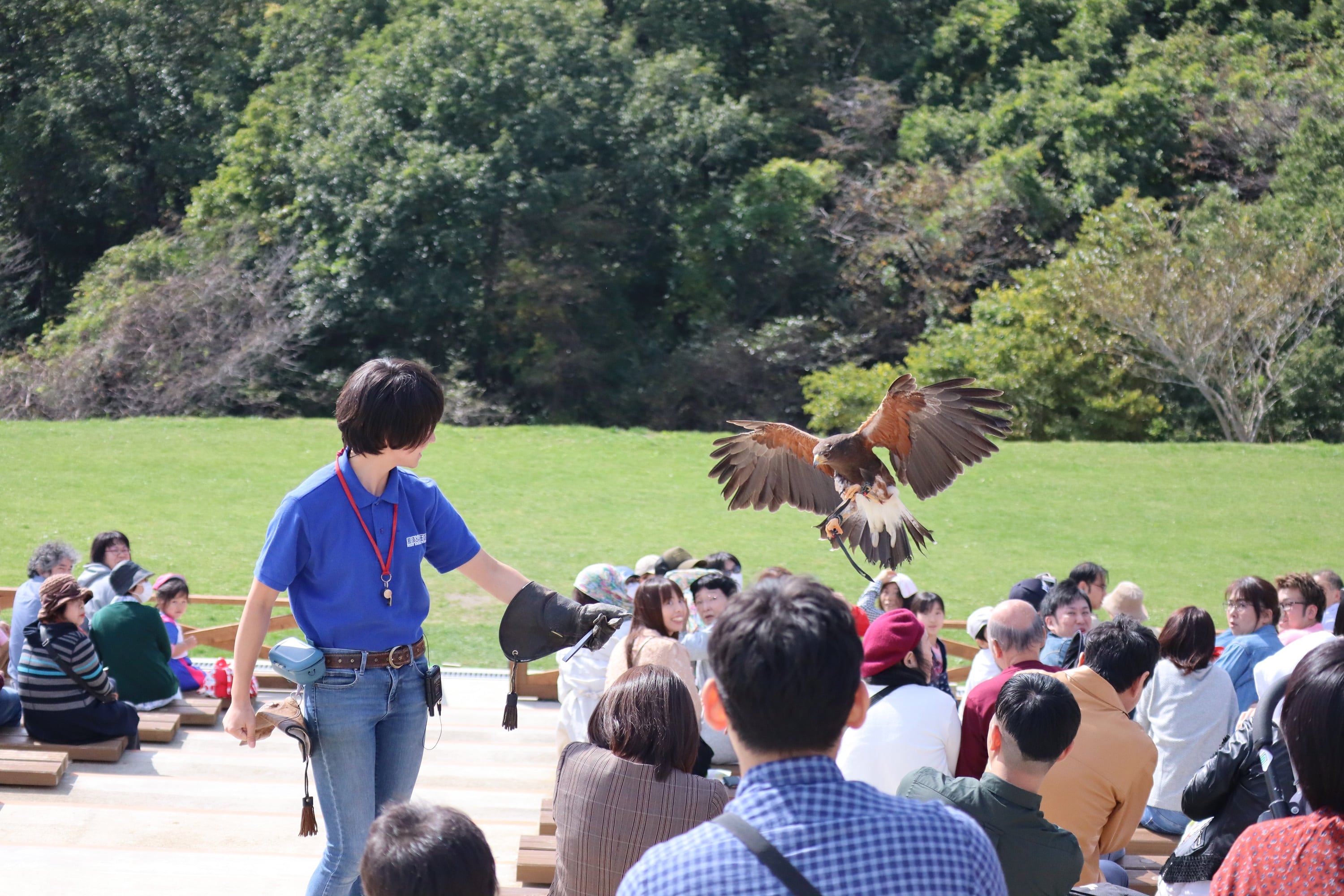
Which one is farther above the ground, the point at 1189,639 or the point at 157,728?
the point at 1189,639

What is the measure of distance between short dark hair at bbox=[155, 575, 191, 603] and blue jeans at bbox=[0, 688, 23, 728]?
1264 millimetres

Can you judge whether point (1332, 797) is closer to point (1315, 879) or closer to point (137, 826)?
point (1315, 879)

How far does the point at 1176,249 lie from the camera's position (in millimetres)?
18188

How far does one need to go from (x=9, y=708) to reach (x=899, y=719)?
13.6 feet

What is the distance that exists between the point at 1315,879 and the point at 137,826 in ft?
13.0

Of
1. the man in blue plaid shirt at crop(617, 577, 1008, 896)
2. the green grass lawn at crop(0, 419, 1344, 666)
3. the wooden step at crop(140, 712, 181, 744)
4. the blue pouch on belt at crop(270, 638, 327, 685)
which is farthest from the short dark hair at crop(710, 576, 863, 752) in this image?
the green grass lawn at crop(0, 419, 1344, 666)

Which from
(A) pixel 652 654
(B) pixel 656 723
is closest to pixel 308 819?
(B) pixel 656 723

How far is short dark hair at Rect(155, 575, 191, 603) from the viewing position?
684 cm

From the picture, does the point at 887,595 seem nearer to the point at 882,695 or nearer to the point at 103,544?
the point at 882,695

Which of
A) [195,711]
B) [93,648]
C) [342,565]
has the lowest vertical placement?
[195,711]

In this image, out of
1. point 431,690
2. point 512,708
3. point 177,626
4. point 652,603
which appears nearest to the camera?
point 431,690

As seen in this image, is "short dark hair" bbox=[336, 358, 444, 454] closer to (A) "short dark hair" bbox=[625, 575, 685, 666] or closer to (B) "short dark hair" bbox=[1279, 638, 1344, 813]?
(B) "short dark hair" bbox=[1279, 638, 1344, 813]

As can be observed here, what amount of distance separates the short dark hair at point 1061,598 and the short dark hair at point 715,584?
1.50 m

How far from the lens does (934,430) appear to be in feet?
16.9
